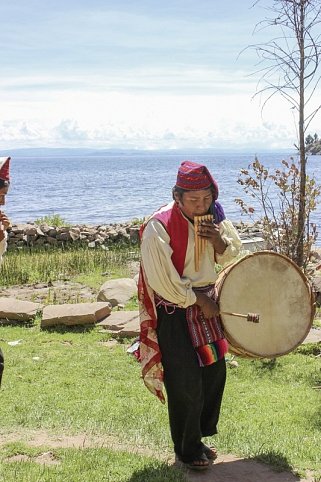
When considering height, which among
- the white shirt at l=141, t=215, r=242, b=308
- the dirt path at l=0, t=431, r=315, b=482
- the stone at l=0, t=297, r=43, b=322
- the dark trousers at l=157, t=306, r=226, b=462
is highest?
the white shirt at l=141, t=215, r=242, b=308

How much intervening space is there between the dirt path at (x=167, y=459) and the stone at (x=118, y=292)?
4.75 meters

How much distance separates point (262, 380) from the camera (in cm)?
635

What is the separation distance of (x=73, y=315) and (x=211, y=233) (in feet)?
15.1

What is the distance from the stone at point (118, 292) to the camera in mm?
9523

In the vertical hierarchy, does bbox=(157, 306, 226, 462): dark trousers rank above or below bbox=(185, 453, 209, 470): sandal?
above

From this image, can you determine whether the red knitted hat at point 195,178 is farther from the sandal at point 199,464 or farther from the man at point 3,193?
the sandal at point 199,464

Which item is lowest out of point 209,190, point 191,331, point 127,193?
point 127,193

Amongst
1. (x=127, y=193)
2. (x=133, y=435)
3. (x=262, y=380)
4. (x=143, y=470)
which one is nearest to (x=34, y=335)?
(x=262, y=380)

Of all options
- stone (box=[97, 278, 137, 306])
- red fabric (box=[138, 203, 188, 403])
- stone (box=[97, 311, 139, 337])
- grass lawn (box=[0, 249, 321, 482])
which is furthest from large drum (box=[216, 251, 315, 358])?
stone (box=[97, 278, 137, 306])

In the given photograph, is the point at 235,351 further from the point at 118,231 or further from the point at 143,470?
the point at 118,231

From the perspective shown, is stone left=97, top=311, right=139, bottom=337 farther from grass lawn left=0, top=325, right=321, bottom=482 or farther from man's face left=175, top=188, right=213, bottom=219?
man's face left=175, top=188, right=213, bottom=219

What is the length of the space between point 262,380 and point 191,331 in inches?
99.6

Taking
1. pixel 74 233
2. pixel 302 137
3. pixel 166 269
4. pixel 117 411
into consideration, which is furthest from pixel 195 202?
pixel 74 233

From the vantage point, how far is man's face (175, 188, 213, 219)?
4000mm
